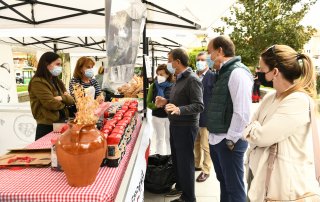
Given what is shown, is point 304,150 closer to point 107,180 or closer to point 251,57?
point 107,180

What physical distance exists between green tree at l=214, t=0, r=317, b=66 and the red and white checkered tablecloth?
51.0 ft

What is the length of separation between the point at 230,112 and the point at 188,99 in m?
0.67

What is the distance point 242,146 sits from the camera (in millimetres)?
2451

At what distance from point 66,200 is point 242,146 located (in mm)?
1558

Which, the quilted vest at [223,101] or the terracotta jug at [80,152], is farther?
the quilted vest at [223,101]

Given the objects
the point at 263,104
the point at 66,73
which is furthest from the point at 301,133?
the point at 66,73

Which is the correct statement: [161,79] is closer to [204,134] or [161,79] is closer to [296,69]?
[204,134]

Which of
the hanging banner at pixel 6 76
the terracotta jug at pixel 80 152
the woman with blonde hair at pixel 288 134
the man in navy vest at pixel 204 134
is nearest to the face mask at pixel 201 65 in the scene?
the man in navy vest at pixel 204 134

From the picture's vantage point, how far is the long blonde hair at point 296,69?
1761 millimetres

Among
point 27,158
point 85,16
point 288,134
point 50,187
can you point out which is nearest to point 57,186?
point 50,187

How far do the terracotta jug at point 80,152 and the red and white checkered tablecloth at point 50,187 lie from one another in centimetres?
6

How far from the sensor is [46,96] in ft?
9.20

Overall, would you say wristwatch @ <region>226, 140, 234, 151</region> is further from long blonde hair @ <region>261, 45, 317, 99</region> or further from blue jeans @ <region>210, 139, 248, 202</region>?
long blonde hair @ <region>261, 45, 317, 99</region>

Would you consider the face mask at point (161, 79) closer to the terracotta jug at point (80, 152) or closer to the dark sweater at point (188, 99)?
the dark sweater at point (188, 99)
